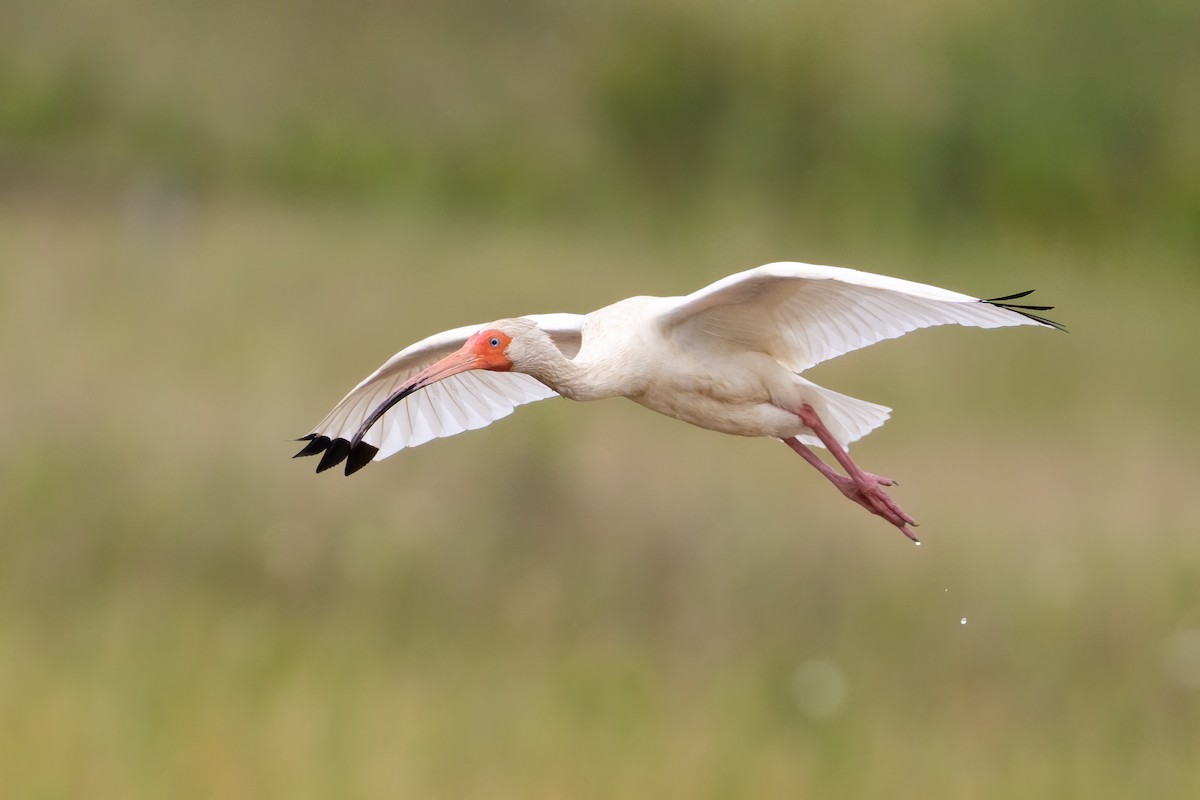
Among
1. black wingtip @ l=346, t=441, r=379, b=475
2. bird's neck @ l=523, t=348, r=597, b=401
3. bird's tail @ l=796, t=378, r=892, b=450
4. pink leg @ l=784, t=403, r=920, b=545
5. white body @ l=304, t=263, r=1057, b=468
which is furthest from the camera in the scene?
black wingtip @ l=346, t=441, r=379, b=475

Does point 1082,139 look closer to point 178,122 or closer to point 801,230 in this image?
point 801,230

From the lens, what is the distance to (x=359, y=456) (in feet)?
19.4

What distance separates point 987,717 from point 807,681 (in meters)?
0.96

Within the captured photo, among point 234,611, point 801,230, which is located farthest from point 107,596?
point 801,230

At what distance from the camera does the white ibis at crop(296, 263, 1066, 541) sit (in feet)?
16.0

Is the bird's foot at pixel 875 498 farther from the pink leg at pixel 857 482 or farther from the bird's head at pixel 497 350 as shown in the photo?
the bird's head at pixel 497 350

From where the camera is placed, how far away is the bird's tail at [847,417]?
18.0ft

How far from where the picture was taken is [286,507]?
10.3 metres

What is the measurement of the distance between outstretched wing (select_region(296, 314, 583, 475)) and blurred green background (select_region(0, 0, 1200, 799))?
2.46 meters

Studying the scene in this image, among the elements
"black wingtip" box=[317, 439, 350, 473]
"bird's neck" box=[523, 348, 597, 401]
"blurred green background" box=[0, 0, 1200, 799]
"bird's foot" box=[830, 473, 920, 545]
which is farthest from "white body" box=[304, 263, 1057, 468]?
"blurred green background" box=[0, 0, 1200, 799]

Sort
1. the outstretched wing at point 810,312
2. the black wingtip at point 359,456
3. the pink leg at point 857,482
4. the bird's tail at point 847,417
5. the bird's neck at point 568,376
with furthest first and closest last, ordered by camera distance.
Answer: the black wingtip at point 359,456
the bird's tail at point 847,417
the pink leg at point 857,482
the bird's neck at point 568,376
the outstretched wing at point 810,312

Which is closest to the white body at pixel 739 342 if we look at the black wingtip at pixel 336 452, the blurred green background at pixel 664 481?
the black wingtip at pixel 336 452

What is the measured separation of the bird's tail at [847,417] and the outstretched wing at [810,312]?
15 cm

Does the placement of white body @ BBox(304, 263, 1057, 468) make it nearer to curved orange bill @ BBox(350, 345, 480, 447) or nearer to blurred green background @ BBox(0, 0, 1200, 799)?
curved orange bill @ BBox(350, 345, 480, 447)
